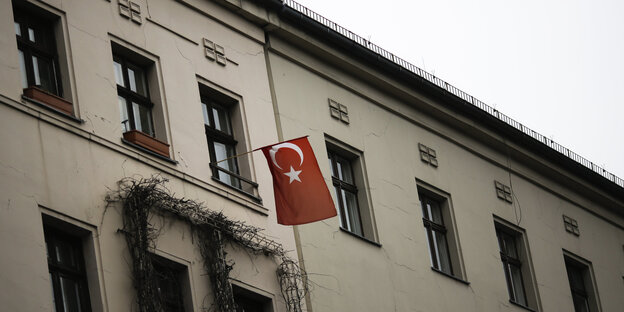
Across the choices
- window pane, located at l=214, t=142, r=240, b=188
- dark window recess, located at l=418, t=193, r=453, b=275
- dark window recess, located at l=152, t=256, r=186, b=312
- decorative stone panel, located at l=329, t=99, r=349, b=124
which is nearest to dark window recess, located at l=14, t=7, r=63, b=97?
dark window recess, located at l=152, t=256, r=186, b=312

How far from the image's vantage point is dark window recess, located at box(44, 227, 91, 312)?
18.4 m

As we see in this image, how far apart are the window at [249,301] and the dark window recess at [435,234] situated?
18.9 ft

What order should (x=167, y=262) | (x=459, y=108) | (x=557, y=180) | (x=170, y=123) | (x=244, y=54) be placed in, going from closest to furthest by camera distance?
(x=167, y=262), (x=170, y=123), (x=244, y=54), (x=459, y=108), (x=557, y=180)

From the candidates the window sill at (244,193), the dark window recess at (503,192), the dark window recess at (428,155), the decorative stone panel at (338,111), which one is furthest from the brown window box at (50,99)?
the dark window recess at (503,192)

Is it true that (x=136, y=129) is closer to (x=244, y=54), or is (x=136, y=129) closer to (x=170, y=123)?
(x=170, y=123)

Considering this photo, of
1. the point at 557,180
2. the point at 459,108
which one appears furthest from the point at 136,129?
the point at 557,180

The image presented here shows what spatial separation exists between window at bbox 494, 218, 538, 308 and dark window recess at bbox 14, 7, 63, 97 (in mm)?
12115

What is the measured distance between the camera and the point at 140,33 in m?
22.3

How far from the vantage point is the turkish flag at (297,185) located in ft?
71.5

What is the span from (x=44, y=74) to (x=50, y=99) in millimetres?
767

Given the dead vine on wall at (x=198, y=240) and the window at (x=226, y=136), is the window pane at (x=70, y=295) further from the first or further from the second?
the window at (x=226, y=136)

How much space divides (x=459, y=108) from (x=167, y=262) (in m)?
10.7

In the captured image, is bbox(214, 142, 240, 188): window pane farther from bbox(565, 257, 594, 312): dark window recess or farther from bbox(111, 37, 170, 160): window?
bbox(565, 257, 594, 312): dark window recess

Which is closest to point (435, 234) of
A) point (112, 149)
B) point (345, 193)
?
point (345, 193)
